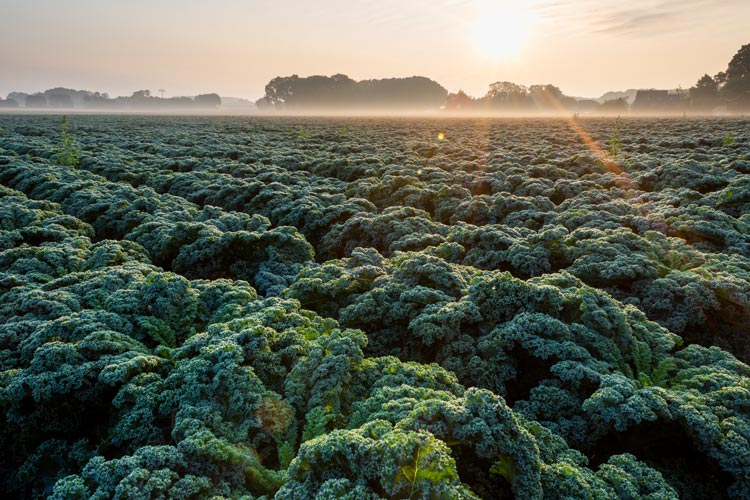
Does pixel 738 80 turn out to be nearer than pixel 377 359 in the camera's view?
No

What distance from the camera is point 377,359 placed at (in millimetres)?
5754

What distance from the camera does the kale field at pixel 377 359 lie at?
3822 mm

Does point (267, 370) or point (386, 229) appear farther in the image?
point (386, 229)

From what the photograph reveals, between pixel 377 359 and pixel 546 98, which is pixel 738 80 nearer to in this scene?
pixel 546 98

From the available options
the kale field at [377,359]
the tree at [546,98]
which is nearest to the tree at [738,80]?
the tree at [546,98]

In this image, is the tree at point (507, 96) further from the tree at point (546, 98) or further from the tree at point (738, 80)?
the tree at point (738, 80)

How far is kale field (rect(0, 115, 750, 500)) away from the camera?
3.82m

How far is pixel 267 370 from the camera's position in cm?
527

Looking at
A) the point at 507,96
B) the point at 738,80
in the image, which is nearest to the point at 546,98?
the point at 507,96

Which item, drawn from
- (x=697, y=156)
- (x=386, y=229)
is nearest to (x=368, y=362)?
(x=386, y=229)

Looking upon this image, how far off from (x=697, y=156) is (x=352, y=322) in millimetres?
19770

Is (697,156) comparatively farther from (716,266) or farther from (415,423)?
(415,423)

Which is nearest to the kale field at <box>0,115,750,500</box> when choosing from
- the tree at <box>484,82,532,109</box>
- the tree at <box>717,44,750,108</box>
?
the tree at <box>717,44,750,108</box>

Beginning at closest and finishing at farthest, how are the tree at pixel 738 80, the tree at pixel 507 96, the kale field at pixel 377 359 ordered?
1. the kale field at pixel 377 359
2. the tree at pixel 738 80
3. the tree at pixel 507 96
